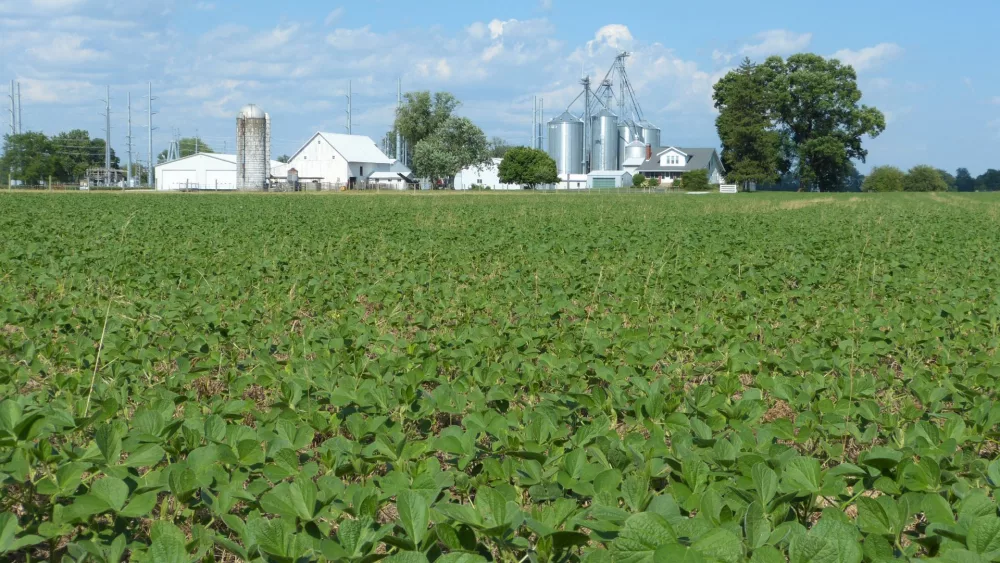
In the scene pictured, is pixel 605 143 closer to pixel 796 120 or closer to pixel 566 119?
pixel 566 119

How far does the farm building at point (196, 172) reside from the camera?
8256 centimetres

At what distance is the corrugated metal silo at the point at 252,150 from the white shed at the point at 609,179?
47.1 meters

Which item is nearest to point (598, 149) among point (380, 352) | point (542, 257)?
point (542, 257)

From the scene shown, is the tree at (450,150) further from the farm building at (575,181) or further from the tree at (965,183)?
the tree at (965,183)

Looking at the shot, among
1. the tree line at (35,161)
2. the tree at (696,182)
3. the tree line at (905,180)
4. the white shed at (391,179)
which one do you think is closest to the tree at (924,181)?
the tree line at (905,180)

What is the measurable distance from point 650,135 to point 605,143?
955 centimetres

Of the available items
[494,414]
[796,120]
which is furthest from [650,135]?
[494,414]

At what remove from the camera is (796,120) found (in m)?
79.1

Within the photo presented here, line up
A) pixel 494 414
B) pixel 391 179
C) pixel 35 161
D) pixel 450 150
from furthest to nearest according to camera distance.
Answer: pixel 35 161
pixel 391 179
pixel 450 150
pixel 494 414

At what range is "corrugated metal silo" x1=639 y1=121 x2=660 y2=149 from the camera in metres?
117

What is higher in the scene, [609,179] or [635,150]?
[635,150]

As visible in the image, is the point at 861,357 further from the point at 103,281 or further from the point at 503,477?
the point at 103,281

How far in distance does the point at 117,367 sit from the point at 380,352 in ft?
4.61

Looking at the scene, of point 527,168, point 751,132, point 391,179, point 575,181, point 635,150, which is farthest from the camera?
point 635,150
